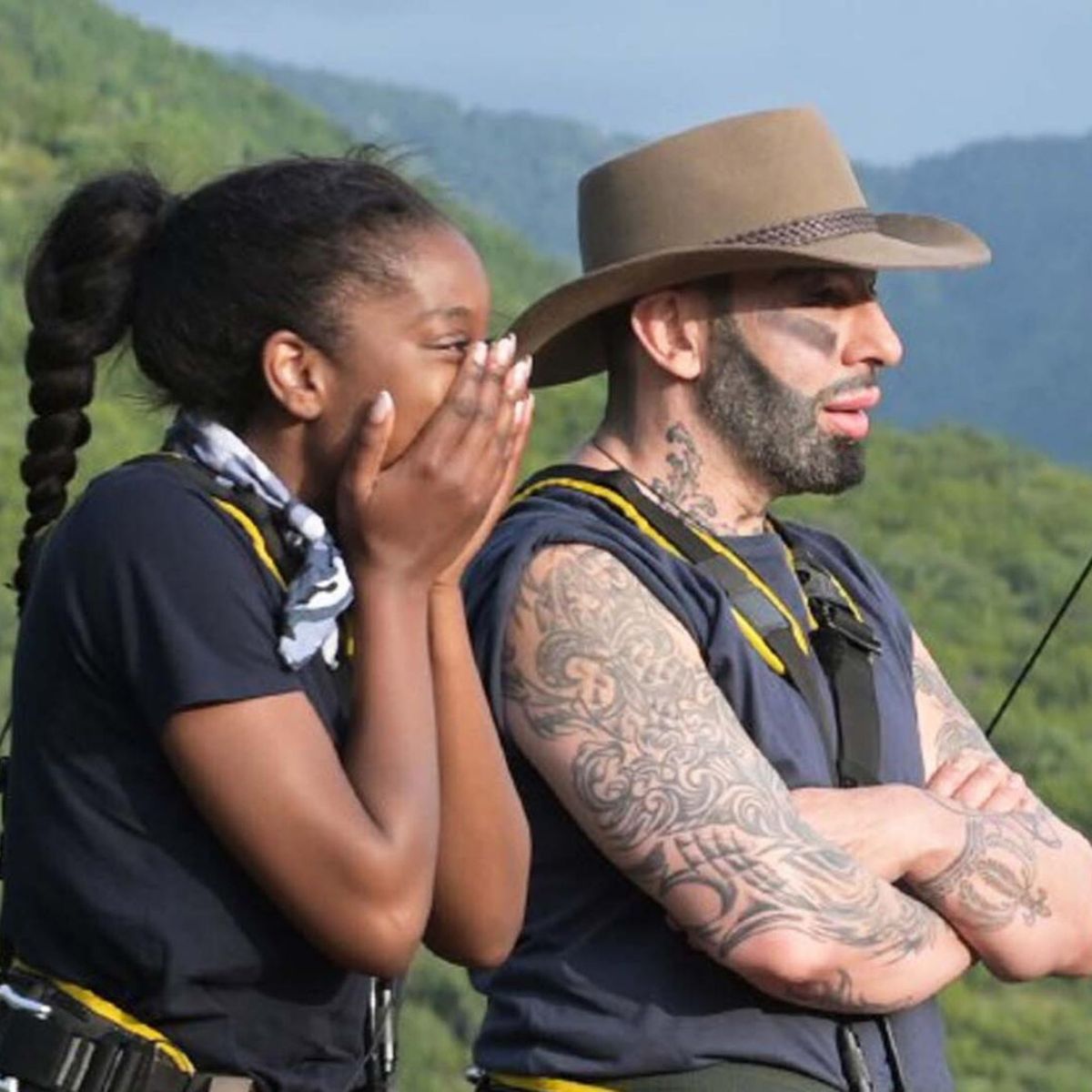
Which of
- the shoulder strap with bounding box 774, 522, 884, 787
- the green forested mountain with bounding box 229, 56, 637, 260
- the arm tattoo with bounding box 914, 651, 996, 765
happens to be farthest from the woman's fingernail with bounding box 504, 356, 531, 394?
the green forested mountain with bounding box 229, 56, 637, 260

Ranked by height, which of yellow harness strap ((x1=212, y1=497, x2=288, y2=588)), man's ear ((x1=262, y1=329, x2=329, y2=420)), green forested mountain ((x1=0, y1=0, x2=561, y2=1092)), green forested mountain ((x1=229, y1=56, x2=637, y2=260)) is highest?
man's ear ((x1=262, y1=329, x2=329, y2=420))

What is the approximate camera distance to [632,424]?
482 centimetres

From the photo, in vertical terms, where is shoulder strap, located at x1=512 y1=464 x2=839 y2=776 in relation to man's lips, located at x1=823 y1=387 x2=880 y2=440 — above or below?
below

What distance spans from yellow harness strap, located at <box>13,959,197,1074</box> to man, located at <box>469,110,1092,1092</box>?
0.85 metres

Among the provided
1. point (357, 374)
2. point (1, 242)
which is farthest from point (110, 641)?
point (1, 242)

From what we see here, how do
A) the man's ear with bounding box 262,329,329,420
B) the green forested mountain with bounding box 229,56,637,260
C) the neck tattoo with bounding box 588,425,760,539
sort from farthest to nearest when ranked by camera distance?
the green forested mountain with bounding box 229,56,637,260 → the neck tattoo with bounding box 588,425,760,539 → the man's ear with bounding box 262,329,329,420

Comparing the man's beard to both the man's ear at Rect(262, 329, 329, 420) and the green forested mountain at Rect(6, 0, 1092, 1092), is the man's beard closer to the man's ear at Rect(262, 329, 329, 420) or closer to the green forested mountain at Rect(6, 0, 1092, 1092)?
the man's ear at Rect(262, 329, 329, 420)

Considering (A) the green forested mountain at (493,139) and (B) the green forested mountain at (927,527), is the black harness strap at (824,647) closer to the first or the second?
(B) the green forested mountain at (927,527)

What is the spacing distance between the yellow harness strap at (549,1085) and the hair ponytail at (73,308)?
35.0 inches

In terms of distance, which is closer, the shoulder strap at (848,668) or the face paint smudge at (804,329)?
the shoulder strap at (848,668)

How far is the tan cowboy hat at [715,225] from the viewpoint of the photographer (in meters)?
4.79

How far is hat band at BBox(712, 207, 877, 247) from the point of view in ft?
15.8

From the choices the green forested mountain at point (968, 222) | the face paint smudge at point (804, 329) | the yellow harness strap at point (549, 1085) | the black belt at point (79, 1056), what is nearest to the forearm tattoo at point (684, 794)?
the yellow harness strap at point (549, 1085)

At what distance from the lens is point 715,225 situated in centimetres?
488
